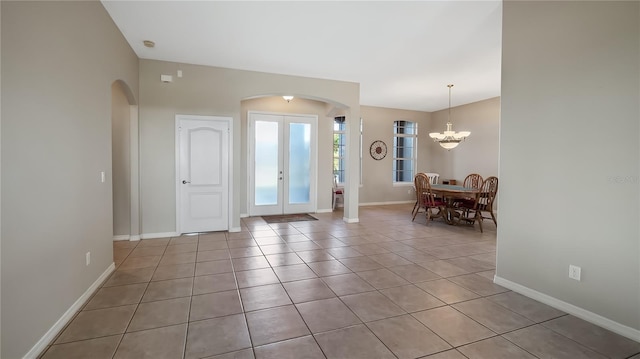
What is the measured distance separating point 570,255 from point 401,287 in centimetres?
148

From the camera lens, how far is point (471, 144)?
818 cm

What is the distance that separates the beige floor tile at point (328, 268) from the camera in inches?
135

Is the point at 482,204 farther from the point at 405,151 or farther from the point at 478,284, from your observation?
the point at 405,151

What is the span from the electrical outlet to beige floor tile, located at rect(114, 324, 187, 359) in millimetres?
3151

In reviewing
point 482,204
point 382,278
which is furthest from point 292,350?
point 482,204

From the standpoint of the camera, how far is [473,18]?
11.2 feet

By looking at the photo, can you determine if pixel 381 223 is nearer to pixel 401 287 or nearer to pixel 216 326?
pixel 401 287

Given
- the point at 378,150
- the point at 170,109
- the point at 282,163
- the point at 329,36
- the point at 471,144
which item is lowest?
the point at 282,163

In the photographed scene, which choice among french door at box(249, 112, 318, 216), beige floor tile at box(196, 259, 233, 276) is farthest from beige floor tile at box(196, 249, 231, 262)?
french door at box(249, 112, 318, 216)

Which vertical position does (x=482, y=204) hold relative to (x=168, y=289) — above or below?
above

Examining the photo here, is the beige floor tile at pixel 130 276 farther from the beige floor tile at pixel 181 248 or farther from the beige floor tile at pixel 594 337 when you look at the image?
the beige floor tile at pixel 594 337

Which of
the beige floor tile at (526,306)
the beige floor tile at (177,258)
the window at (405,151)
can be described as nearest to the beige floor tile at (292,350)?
the beige floor tile at (526,306)

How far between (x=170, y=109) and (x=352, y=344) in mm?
4543

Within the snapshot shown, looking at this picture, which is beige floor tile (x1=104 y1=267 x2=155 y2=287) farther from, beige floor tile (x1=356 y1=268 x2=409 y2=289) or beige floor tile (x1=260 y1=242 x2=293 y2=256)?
beige floor tile (x1=356 y1=268 x2=409 y2=289)
